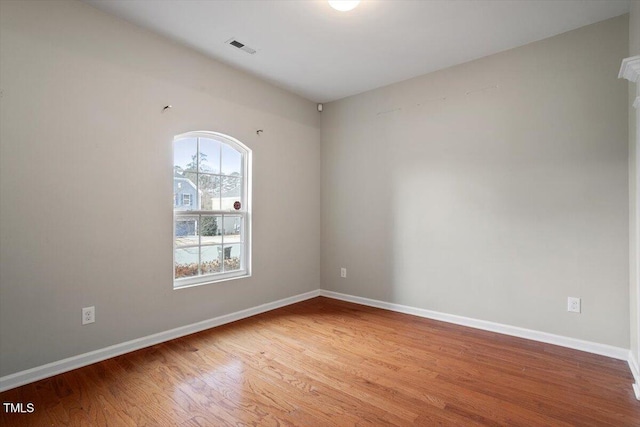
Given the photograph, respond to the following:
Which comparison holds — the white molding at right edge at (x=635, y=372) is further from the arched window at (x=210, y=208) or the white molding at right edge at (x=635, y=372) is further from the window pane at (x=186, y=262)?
the window pane at (x=186, y=262)

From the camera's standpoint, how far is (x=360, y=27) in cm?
286

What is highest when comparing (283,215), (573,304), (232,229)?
(283,215)

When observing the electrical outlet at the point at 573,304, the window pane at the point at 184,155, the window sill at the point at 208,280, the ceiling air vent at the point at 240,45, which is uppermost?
the ceiling air vent at the point at 240,45

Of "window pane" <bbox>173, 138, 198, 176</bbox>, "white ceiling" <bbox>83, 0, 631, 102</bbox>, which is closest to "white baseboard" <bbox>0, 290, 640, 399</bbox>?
"window pane" <bbox>173, 138, 198, 176</bbox>

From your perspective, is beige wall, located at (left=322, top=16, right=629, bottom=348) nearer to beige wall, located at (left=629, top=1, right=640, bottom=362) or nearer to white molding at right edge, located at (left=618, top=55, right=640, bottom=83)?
beige wall, located at (left=629, top=1, right=640, bottom=362)

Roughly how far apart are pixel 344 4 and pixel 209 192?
224 centimetres

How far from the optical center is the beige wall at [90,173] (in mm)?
2234

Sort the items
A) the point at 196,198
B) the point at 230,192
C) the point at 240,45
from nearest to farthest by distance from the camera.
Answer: the point at 240,45 → the point at 196,198 → the point at 230,192

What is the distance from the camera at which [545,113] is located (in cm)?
301

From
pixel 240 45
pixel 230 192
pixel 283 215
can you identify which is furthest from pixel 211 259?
pixel 240 45

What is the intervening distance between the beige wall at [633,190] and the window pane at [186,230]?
12.4ft

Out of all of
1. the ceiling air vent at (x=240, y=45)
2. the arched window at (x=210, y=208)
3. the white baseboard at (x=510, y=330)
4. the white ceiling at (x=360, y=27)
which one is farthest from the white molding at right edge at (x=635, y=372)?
the ceiling air vent at (x=240, y=45)

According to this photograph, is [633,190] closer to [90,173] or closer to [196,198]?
[196,198]

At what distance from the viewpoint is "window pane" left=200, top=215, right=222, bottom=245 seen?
11.3 feet
